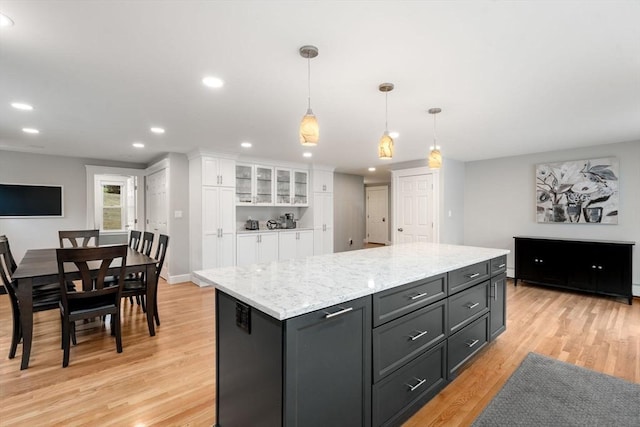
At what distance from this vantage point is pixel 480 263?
101 inches

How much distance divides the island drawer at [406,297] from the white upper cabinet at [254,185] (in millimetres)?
4293

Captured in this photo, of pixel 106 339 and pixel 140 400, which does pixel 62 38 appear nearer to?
pixel 140 400

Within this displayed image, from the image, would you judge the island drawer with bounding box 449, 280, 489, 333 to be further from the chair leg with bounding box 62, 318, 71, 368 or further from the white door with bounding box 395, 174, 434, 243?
the white door with bounding box 395, 174, 434, 243

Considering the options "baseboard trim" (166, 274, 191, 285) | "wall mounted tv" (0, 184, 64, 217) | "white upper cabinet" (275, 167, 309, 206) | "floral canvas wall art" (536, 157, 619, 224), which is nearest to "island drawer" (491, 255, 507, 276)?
"floral canvas wall art" (536, 157, 619, 224)

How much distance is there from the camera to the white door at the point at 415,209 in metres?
5.78

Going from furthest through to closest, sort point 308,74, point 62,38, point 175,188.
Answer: point 175,188 → point 308,74 → point 62,38

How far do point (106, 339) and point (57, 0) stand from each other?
113 inches

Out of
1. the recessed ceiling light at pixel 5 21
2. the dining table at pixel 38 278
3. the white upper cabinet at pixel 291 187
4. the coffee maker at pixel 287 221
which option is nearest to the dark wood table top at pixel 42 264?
the dining table at pixel 38 278

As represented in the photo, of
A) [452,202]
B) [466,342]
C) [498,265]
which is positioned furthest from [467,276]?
[452,202]

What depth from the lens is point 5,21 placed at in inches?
63.0

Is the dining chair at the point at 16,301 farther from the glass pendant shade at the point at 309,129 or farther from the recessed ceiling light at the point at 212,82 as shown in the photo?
the glass pendant shade at the point at 309,129

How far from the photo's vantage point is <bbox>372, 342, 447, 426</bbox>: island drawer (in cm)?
165

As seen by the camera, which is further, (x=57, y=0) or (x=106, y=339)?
(x=106, y=339)

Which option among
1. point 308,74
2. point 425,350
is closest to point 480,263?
point 425,350
